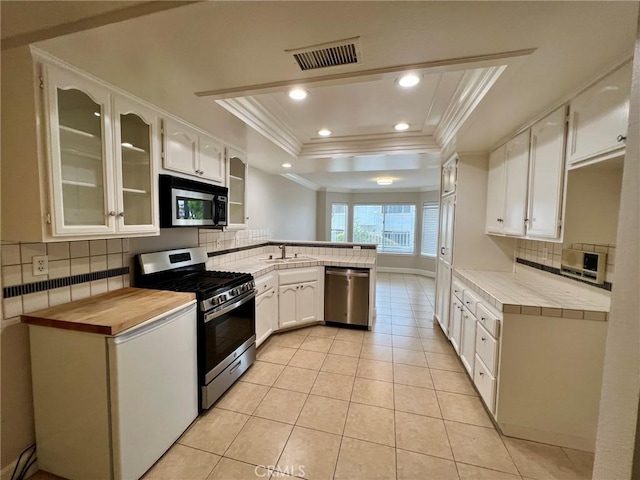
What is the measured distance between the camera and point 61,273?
1595 millimetres

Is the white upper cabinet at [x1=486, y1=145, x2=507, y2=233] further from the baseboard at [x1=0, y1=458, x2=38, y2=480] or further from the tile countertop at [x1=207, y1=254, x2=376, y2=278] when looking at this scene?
the baseboard at [x1=0, y1=458, x2=38, y2=480]

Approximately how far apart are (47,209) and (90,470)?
140 cm

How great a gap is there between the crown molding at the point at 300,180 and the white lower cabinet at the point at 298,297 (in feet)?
7.77

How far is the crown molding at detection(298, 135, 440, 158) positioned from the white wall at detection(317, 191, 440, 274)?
4.35 m

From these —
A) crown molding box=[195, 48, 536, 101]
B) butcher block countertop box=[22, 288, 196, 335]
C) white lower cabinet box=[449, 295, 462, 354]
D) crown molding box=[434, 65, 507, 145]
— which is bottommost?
white lower cabinet box=[449, 295, 462, 354]

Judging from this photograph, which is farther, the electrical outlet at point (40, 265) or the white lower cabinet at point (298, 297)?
the white lower cabinet at point (298, 297)

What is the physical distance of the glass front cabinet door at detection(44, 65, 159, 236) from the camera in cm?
135

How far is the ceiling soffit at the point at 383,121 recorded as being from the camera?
142 centimetres

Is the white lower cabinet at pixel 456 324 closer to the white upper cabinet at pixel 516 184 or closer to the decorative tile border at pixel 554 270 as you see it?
the decorative tile border at pixel 554 270

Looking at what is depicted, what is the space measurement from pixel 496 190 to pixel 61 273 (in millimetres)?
3623

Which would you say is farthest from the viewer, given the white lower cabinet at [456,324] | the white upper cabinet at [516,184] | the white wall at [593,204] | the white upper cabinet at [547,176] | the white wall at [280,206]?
the white wall at [280,206]

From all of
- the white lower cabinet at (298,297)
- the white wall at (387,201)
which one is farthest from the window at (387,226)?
the white lower cabinet at (298,297)

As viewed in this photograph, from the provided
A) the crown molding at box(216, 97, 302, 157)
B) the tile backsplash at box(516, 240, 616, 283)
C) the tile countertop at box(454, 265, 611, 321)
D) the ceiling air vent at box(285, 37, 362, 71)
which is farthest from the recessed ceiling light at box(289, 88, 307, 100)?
the tile backsplash at box(516, 240, 616, 283)

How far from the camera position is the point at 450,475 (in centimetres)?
152
